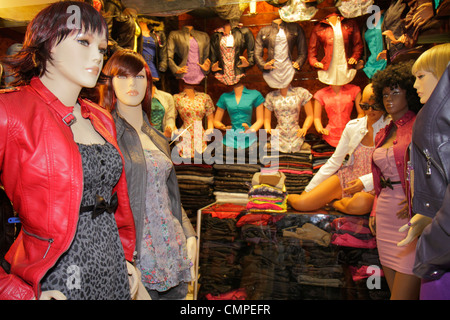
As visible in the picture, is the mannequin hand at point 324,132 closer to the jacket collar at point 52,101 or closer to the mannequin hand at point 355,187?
the mannequin hand at point 355,187

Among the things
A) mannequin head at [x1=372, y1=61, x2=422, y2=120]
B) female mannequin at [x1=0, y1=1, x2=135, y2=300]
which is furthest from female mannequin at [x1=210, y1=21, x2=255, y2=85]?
female mannequin at [x1=0, y1=1, x2=135, y2=300]

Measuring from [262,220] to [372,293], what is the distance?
1062 millimetres

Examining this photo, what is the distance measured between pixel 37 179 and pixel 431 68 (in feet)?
6.17

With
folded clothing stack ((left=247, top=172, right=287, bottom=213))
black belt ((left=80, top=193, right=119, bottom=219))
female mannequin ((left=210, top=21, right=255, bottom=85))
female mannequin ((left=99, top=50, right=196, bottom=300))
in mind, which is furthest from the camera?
female mannequin ((left=210, top=21, right=255, bottom=85))

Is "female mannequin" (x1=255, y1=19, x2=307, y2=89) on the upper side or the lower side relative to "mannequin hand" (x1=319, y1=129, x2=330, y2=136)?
upper

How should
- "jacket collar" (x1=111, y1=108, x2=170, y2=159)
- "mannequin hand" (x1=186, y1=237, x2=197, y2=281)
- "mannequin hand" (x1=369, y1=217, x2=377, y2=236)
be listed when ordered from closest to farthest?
"jacket collar" (x1=111, y1=108, x2=170, y2=159) → "mannequin hand" (x1=186, y1=237, x2=197, y2=281) → "mannequin hand" (x1=369, y1=217, x2=377, y2=236)

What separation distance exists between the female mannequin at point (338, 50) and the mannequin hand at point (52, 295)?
3.60 metres

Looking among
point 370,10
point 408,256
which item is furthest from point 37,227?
point 370,10

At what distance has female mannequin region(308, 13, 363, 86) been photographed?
3.99 metres

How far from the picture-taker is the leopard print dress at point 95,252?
1.22 metres

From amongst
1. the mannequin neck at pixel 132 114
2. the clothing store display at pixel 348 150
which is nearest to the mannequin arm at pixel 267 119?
the clothing store display at pixel 348 150

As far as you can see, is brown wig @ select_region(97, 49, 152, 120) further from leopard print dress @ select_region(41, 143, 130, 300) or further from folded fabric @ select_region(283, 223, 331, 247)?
folded fabric @ select_region(283, 223, 331, 247)

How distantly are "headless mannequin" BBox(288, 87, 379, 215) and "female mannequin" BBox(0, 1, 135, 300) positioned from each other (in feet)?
6.76

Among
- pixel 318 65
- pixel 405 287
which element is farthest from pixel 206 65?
pixel 405 287
